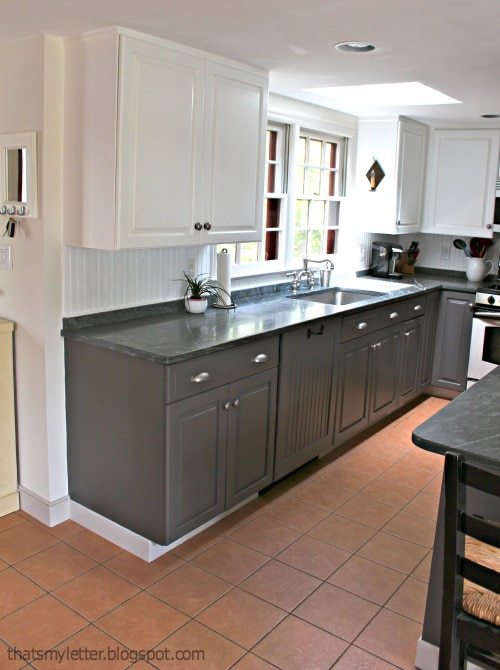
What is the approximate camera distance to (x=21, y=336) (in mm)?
3021

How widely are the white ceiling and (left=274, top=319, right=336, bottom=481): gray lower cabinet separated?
1.31 metres

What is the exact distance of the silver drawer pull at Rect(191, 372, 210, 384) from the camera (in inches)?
107

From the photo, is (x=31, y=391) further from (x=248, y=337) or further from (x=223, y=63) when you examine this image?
(x=223, y=63)

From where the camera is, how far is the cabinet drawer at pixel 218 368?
2.63m

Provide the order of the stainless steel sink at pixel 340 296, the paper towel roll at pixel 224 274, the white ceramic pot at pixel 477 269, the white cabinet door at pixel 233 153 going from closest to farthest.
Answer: the white cabinet door at pixel 233 153 < the paper towel roll at pixel 224 274 < the stainless steel sink at pixel 340 296 < the white ceramic pot at pixel 477 269

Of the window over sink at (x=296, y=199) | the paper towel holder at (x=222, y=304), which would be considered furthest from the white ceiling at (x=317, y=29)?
the paper towel holder at (x=222, y=304)

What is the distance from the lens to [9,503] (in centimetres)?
318

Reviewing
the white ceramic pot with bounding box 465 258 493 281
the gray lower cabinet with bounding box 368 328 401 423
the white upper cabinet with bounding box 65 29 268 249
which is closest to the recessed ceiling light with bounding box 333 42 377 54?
the white upper cabinet with bounding box 65 29 268 249

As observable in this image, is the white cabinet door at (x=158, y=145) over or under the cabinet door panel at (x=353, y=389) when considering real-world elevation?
over

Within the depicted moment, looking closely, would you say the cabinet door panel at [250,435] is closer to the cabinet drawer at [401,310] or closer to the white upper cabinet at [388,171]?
the cabinet drawer at [401,310]

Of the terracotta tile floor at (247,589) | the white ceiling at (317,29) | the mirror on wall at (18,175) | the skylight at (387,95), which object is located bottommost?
the terracotta tile floor at (247,589)

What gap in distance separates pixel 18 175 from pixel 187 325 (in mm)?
1015

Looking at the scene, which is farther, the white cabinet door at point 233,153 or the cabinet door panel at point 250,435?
the white cabinet door at point 233,153

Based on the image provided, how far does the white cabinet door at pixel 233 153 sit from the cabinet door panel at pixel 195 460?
0.90 m
